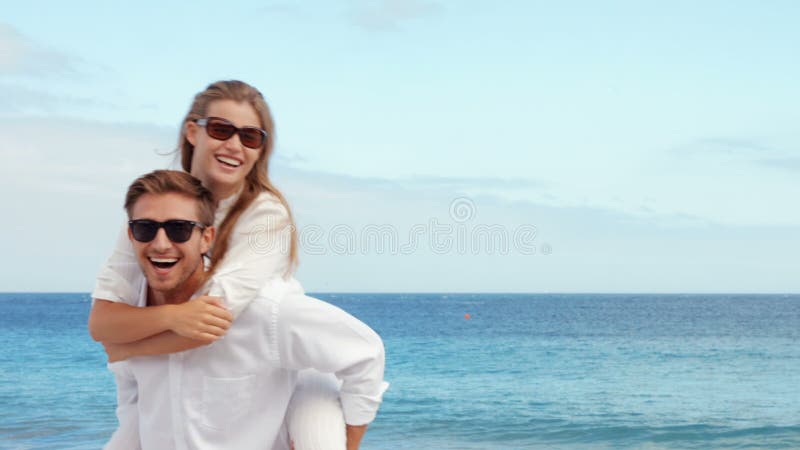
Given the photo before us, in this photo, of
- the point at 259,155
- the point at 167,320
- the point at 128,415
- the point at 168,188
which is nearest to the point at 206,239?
the point at 168,188

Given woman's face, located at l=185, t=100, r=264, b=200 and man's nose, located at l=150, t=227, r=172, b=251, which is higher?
woman's face, located at l=185, t=100, r=264, b=200

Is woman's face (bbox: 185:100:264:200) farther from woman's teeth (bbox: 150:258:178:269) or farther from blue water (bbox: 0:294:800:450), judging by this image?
blue water (bbox: 0:294:800:450)

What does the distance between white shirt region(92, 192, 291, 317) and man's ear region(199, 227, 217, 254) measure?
0.22 feet

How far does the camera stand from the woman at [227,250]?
2.60m

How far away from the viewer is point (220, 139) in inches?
115

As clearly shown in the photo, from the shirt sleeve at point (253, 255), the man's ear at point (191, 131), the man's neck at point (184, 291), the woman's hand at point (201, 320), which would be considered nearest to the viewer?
the woman's hand at point (201, 320)

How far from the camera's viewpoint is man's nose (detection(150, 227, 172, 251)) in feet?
8.58

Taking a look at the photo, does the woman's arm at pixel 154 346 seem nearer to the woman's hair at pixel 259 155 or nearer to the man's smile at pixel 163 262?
the man's smile at pixel 163 262

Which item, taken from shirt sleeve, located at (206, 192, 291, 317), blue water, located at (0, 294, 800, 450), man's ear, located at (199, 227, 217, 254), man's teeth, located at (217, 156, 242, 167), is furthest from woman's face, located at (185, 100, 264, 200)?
blue water, located at (0, 294, 800, 450)

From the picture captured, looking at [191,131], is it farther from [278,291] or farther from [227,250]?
[278,291]

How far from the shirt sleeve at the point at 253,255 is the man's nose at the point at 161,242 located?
182 millimetres

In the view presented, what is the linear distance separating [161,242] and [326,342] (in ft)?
1.94

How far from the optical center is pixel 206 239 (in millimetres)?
2758

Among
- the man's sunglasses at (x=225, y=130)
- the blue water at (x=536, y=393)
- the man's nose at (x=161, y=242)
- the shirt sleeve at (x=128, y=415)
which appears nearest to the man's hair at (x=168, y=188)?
the man's nose at (x=161, y=242)
